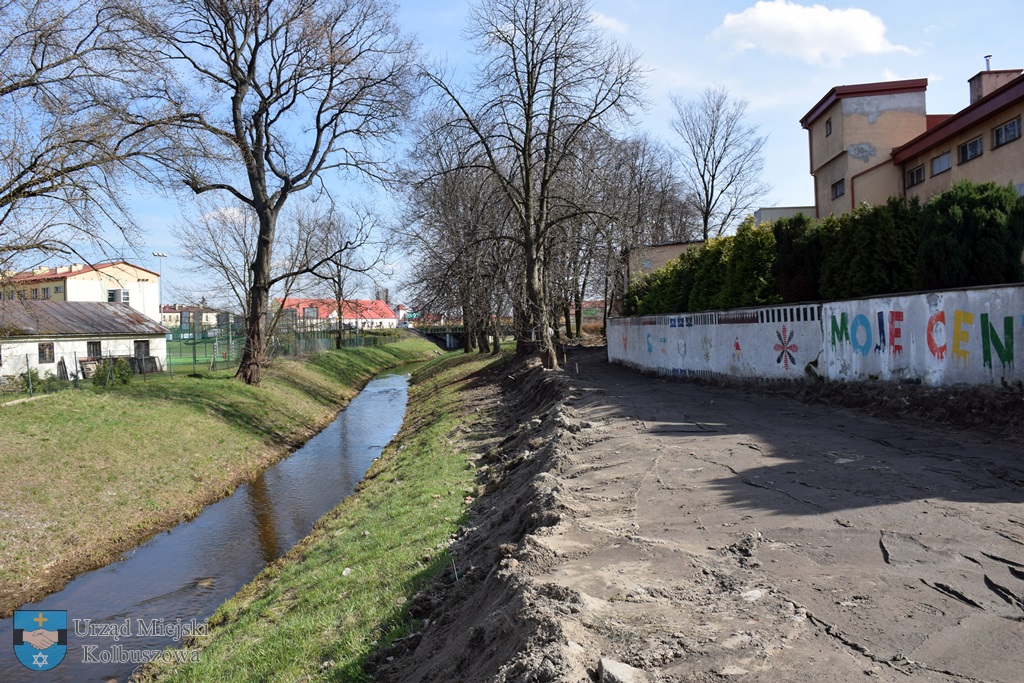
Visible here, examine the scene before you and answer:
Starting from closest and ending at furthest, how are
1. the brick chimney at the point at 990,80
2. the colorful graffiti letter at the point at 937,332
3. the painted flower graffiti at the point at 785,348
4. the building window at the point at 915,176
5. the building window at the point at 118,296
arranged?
the colorful graffiti letter at the point at 937,332 < the painted flower graffiti at the point at 785,348 < the building window at the point at 915,176 < the brick chimney at the point at 990,80 < the building window at the point at 118,296

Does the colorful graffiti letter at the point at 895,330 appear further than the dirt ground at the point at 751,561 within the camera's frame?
Yes

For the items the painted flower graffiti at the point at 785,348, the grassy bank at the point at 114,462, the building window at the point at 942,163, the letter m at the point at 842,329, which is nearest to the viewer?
the grassy bank at the point at 114,462

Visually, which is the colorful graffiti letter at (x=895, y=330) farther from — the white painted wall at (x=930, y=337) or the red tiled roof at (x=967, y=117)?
the red tiled roof at (x=967, y=117)

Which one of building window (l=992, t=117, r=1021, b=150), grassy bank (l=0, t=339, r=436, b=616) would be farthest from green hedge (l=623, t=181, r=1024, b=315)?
grassy bank (l=0, t=339, r=436, b=616)

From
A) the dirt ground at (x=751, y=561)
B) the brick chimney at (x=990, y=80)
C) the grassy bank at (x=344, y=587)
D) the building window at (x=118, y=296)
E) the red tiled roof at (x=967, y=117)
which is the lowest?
the grassy bank at (x=344, y=587)

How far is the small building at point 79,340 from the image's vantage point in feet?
107

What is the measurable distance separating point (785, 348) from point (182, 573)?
12.1 metres

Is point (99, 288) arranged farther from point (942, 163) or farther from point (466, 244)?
point (942, 163)

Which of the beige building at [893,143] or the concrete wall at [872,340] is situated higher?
the beige building at [893,143]

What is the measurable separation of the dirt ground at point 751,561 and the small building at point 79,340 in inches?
1194

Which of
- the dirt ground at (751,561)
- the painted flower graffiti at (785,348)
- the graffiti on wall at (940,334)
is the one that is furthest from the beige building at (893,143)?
the dirt ground at (751,561)
